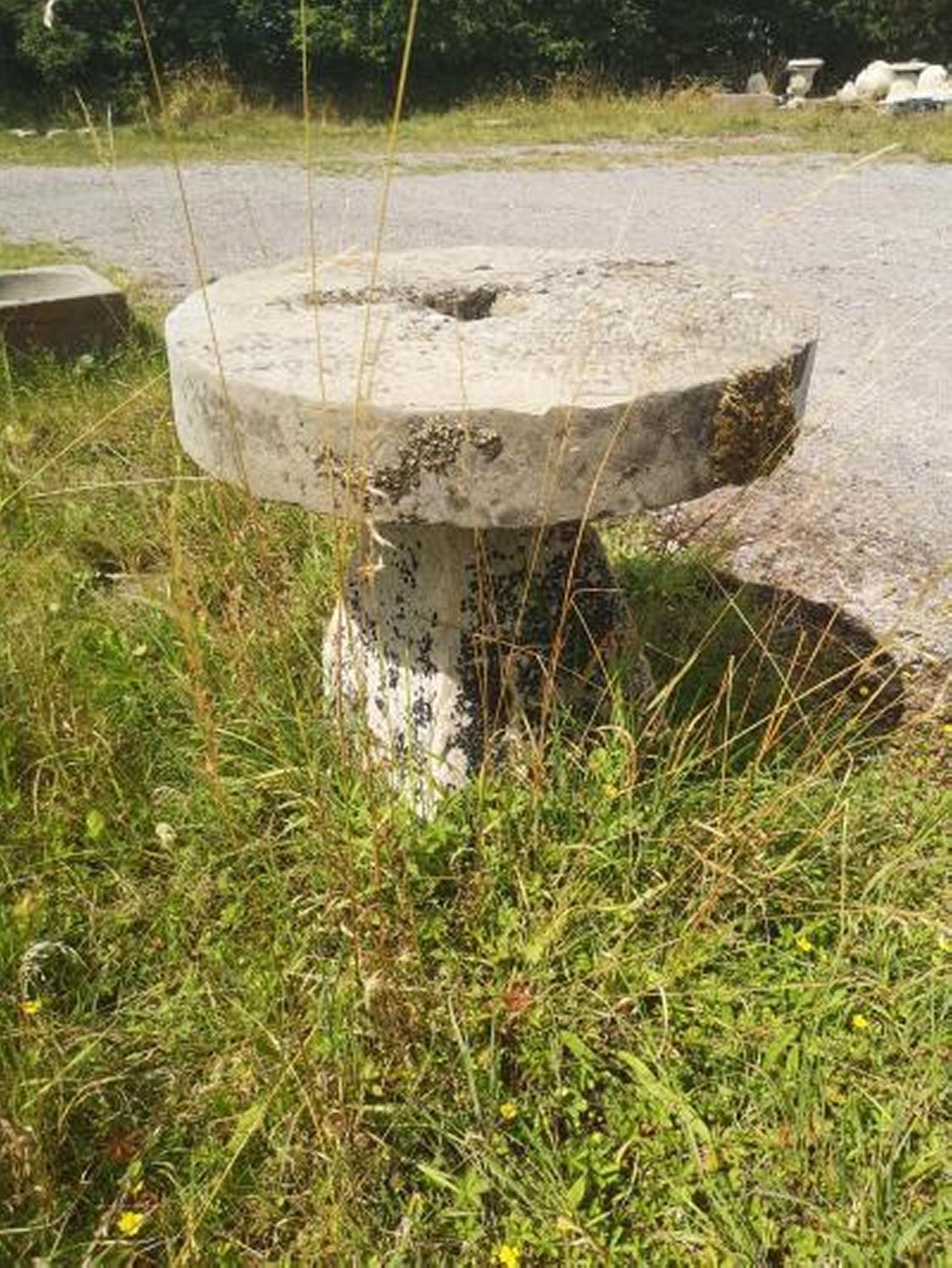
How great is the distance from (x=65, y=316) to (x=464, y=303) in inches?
99.9

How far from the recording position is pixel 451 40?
13.7 meters

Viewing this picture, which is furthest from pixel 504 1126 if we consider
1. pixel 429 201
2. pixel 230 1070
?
pixel 429 201

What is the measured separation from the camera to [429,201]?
8070mm

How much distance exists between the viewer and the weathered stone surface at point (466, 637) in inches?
81.7

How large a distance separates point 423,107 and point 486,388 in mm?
13539

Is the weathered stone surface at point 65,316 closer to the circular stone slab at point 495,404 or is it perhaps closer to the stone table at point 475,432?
the stone table at point 475,432

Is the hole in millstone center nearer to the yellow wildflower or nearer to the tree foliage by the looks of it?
the yellow wildflower

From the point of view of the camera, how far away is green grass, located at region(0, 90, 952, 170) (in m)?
10.2

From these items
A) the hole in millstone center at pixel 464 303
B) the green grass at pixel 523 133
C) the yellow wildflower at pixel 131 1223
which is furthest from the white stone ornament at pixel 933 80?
the yellow wildflower at pixel 131 1223

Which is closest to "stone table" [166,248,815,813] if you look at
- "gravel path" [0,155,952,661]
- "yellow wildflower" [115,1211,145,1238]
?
"gravel path" [0,155,952,661]

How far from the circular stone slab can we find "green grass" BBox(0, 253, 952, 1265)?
19cm

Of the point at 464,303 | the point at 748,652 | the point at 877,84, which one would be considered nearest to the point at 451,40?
the point at 877,84

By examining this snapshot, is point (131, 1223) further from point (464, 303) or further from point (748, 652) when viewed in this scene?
point (464, 303)

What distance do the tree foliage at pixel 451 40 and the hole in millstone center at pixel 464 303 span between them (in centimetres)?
1118
